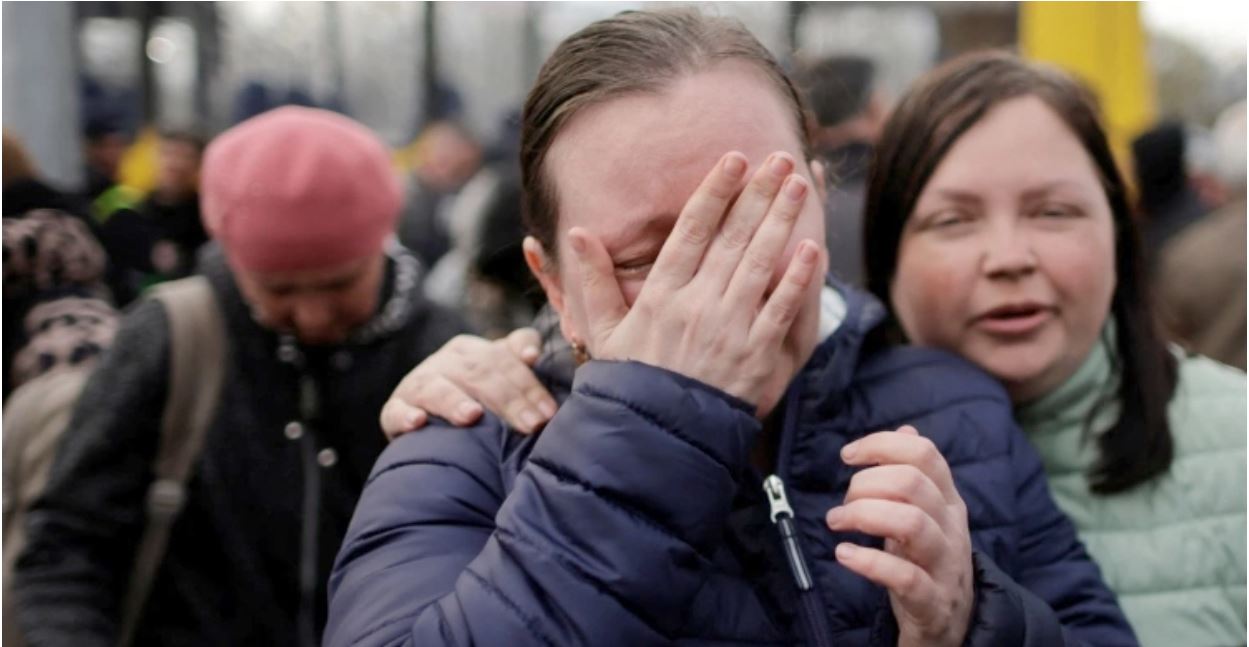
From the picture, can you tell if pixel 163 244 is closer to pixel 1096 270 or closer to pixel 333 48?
pixel 1096 270

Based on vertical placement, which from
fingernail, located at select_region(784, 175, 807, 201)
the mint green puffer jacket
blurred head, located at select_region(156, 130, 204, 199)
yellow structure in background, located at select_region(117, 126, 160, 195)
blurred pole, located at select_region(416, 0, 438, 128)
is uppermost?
fingernail, located at select_region(784, 175, 807, 201)

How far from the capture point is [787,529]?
4.62ft

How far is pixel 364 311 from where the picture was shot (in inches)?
112

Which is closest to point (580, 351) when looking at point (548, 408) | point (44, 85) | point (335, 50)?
point (548, 408)

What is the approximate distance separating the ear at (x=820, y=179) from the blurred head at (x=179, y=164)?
5693 mm

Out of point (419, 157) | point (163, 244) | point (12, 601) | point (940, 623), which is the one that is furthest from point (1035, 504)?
point (419, 157)

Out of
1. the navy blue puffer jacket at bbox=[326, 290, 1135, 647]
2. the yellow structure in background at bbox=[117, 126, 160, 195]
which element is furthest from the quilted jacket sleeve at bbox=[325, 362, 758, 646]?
the yellow structure in background at bbox=[117, 126, 160, 195]

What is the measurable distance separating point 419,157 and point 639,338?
36.2 feet

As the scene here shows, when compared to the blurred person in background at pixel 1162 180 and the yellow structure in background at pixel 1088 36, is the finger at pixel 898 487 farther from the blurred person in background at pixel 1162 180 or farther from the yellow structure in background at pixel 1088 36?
the blurred person in background at pixel 1162 180

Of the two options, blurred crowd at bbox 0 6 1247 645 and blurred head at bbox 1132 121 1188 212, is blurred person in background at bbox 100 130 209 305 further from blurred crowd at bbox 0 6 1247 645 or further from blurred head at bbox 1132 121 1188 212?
blurred head at bbox 1132 121 1188 212

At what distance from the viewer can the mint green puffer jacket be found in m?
1.81

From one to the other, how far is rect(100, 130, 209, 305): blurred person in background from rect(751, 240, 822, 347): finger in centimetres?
341

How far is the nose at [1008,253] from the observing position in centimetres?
188

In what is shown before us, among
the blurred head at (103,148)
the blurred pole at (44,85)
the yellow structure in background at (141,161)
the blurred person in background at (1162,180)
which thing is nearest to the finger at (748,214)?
the blurred pole at (44,85)
